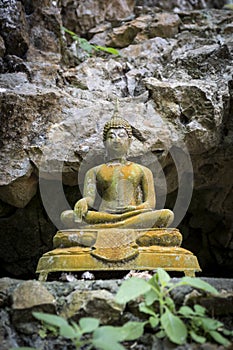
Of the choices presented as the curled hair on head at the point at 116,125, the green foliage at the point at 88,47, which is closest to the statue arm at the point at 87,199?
the curled hair on head at the point at 116,125

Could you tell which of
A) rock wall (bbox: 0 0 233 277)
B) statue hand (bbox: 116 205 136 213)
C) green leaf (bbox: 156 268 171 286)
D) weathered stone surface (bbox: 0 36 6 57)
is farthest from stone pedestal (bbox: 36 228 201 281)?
weathered stone surface (bbox: 0 36 6 57)

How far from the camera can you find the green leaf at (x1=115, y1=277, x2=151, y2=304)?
2572 millimetres

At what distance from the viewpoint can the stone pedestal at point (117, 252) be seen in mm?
4039

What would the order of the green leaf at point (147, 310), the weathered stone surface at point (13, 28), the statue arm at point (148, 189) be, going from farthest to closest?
the weathered stone surface at point (13, 28) → the statue arm at point (148, 189) → the green leaf at point (147, 310)

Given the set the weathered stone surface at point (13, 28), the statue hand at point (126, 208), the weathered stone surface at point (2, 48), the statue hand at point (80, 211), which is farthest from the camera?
the weathered stone surface at point (13, 28)

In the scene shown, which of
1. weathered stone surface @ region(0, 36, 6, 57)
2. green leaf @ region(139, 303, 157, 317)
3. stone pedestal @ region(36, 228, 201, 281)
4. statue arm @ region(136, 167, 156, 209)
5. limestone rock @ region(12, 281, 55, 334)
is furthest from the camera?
weathered stone surface @ region(0, 36, 6, 57)

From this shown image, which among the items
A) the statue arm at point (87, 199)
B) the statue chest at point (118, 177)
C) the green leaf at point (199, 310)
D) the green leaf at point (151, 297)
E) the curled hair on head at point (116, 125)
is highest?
the curled hair on head at point (116, 125)

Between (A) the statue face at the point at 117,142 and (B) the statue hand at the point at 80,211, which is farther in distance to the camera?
(A) the statue face at the point at 117,142

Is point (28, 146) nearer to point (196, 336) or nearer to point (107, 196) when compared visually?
point (107, 196)

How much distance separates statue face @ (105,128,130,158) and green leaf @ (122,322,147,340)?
9.56ft

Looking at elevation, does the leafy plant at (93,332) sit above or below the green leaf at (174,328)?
above

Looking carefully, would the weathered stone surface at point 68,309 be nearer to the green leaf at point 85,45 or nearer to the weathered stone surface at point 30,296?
the weathered stone surface at point 30,296

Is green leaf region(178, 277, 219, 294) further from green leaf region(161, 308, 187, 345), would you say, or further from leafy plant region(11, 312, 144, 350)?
leafy plant region(11, 312, 144, 350)

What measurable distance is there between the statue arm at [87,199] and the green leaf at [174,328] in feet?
7.19
